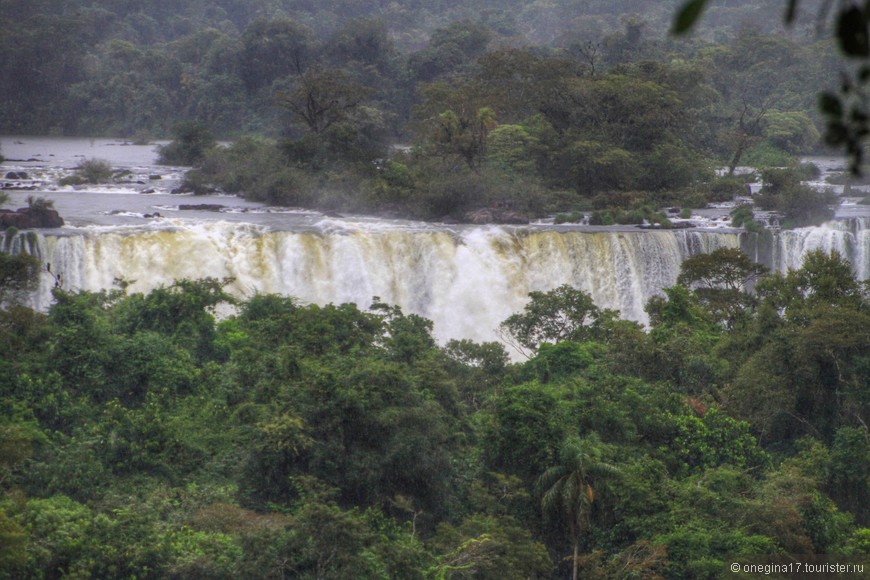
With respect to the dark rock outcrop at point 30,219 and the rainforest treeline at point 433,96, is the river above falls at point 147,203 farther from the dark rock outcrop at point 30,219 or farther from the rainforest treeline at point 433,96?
the rainforest treeline at point 433,96

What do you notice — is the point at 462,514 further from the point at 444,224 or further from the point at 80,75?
the point at 80,75

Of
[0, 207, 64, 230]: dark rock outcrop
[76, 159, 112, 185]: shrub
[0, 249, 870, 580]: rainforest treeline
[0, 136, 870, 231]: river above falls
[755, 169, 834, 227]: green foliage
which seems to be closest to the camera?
[0, 249, 870, 580]: rainforest treeline

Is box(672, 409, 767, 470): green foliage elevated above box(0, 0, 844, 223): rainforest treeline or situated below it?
below

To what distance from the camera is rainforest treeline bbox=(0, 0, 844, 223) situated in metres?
28.7

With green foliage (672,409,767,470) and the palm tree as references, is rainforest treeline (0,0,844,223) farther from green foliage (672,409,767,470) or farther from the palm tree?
the palm tree

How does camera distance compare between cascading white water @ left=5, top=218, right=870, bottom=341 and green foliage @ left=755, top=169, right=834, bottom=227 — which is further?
green foliage @ left=755, top=169, right=834, bottom=227

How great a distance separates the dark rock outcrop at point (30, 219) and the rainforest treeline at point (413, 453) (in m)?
6.36

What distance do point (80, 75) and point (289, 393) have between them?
36.5 metres

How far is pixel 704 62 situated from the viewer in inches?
1657

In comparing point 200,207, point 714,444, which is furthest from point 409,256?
point 714,444

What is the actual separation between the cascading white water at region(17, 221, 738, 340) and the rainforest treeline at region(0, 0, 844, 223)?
111 inches

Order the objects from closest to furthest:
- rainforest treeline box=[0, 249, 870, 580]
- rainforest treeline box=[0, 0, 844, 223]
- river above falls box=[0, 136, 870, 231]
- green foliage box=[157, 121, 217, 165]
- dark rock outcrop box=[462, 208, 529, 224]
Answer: rainforest treeline box=[0, 249, 870, 580] < river above falls box=[0, 136, 870, 231] < dark rock outcrop box=[462, 208, 529, 224] < rainforest treeline box=[0, 0, 844, 223] < green foliage box=[157, 121, 217, 165]

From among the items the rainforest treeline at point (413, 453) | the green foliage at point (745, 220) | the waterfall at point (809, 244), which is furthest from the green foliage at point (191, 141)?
the rainforest treeline at point (413, 453)

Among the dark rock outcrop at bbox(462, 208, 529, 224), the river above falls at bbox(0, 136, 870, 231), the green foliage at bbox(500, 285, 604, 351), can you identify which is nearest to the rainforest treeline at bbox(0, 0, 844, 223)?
the dark rock outcrop at bbox(462, 208, 529, 224)
